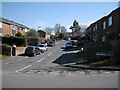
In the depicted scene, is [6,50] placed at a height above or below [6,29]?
below

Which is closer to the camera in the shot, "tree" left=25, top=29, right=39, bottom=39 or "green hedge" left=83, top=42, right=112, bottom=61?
"green hedge" left=83, top=42, right=112, bottom=61

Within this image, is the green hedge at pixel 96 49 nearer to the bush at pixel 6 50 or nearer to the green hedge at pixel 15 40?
the bush at pixel 6 50

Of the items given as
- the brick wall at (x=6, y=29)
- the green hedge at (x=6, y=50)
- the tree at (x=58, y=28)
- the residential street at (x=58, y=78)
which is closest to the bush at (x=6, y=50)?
the green hedge at (x=6, y=50)

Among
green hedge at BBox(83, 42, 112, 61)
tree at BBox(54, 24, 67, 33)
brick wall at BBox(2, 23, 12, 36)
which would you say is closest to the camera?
green hedge at BBox(83, 42, 112, 61)

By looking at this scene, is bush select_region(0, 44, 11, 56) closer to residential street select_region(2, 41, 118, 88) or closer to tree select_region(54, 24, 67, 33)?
residential street select_region(2, 41, 118, 88)

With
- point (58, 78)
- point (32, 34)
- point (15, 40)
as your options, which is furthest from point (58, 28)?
point (58, 78)

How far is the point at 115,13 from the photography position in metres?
20.9

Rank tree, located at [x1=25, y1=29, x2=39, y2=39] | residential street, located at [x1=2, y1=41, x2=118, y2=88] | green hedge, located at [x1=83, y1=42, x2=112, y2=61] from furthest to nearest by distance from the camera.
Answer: tree, located at [x1=25, y1=29, x2=39, y2=39] < green hedge, located at [x1=83, y1=42, x2=112, y2=61] < residential street, located at [x1=2, y1=41, x2=118, y2=88]

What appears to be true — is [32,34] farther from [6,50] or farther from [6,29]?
[6,50]

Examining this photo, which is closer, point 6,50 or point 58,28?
point 6,50

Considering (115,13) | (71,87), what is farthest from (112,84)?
(115,13)

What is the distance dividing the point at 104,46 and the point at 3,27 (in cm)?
3056

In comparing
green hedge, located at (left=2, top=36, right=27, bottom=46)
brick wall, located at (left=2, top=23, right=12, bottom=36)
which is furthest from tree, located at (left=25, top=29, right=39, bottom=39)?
green hedge, located at (left=2, top=36, right=27, bottom=46)

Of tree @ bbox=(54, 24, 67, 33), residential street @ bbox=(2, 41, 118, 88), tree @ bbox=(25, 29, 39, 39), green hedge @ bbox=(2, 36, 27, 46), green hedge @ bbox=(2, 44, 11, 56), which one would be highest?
tree @ bbox=(54, 24, 67, 33)
